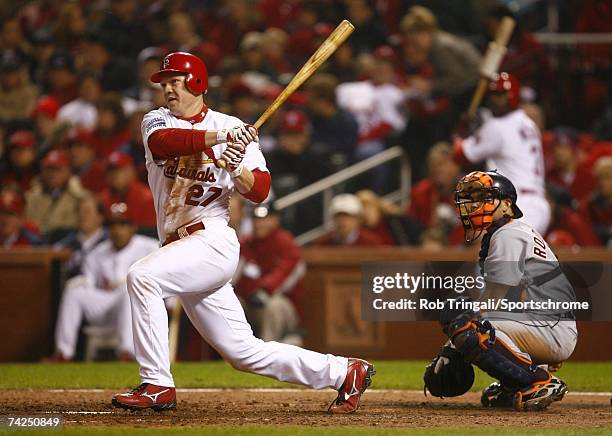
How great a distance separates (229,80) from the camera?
1305 centimetres

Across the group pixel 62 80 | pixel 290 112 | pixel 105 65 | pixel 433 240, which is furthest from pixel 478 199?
pixel 62 80

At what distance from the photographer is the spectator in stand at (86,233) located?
35.5 feet

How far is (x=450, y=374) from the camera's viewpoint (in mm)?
6230

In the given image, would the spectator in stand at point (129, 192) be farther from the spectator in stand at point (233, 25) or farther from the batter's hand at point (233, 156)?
the batter's hand at point (233, 156)

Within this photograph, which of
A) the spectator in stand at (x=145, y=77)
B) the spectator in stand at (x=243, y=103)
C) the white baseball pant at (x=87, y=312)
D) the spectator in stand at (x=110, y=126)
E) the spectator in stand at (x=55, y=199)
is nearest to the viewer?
the white baseball pant at (x=87, y=312)

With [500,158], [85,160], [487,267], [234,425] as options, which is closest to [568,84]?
[500,158]

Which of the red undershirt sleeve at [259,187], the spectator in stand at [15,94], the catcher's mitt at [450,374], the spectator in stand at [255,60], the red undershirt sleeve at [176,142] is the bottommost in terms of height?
the catcher's mitt at [450,374]

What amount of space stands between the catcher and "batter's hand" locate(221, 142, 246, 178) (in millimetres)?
1275

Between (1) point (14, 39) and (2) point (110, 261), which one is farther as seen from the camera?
(1) point (14, 39)

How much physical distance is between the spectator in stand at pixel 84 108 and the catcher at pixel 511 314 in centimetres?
789

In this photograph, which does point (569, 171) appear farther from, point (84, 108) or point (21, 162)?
point (21, 162)

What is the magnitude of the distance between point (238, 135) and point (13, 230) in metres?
6.63

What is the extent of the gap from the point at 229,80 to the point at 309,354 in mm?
7671

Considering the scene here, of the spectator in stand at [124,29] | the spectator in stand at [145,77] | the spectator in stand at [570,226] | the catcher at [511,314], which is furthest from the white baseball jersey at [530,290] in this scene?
the spectator in stand at [124,29]
